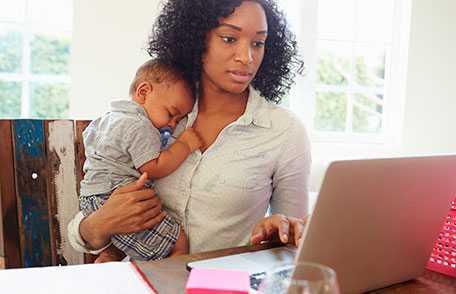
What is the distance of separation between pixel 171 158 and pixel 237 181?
0.17m

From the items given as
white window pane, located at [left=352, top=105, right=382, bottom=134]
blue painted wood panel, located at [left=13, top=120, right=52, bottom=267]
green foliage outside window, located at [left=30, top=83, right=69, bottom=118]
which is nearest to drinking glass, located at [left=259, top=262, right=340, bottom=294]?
blue painted wood panel, located at [left=13, top=120, right=52, bottom=267]

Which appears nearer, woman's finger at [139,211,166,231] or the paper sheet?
the paper sheet

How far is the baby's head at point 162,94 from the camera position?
4.33 ft

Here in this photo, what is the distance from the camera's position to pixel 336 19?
9.89 feet

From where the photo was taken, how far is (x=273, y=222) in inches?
42.6

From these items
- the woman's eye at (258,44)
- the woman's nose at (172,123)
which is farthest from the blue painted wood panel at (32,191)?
the woman's eye at (258,44)

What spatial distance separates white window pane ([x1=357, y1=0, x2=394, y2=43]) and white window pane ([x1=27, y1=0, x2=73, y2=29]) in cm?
158

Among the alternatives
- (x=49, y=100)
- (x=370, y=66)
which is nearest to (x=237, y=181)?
(x=49, y=100)

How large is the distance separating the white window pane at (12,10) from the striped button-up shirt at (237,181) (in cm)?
162

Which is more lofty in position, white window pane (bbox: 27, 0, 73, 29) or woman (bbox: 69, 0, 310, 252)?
white window pane (bbox: 27, 0, 73, 29)

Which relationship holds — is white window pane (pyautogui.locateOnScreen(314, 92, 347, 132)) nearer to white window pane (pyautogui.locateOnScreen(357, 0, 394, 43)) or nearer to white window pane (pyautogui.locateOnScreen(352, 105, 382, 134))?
white window pane (pyautogui.locateOnScreen(352, 105, 382, 134))

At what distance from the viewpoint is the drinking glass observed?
1.47 ft

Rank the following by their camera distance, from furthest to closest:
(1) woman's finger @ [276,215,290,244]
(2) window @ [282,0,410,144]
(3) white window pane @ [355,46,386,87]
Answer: (3) white window pane @ [355,46,386,87] → (2) window @ [282,0,410,144] → (1) woman's finger @ [276,215,290,244]

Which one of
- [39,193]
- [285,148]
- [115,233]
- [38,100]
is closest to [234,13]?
[285,148]
